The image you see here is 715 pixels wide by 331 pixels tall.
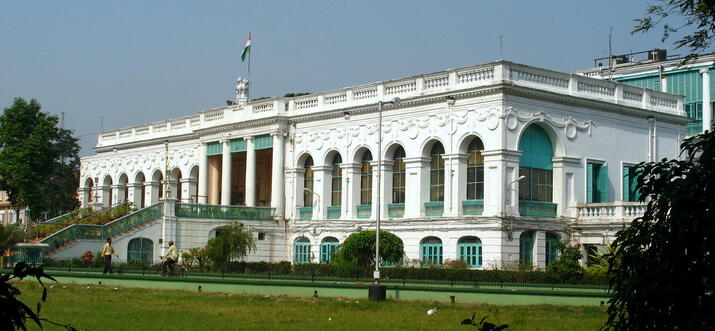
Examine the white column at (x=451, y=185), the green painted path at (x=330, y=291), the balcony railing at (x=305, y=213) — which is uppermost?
the white column at (x=451, y=185)

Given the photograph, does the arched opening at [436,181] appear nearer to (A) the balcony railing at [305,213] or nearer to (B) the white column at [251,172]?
(A) the balcony railing at [305,213]

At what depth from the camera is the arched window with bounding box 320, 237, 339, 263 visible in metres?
54.9

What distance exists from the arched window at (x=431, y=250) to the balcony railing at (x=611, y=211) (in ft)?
23.2

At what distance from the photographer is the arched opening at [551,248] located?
157 ft

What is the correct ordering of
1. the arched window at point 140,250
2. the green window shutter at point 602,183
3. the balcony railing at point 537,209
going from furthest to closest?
the arched window at point 140,250
the green window shutter at point 602,183
the balcony railing at point 537,209

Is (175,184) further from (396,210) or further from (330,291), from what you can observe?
(330,291)

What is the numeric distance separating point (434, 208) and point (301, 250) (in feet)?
34.7

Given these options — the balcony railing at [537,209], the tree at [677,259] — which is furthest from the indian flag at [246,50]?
the tree at [677,259]

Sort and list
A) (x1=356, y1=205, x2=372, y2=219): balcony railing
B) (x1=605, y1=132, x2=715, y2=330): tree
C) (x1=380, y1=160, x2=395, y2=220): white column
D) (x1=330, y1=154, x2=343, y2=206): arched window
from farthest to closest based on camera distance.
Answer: (x1=330, y1=154, x2=343, y2=206): arched window < (x1=356, y1=205, x2=372, y2=219): balcony railing < (x1=380, y1=160, x2=395, y2=220): white column < (x1=605, y1=132, x2=715, y2=330): tree

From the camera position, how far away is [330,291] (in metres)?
30.9

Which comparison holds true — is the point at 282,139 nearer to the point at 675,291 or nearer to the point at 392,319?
the point at 392,319

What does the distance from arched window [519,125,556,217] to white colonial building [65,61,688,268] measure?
8 cm

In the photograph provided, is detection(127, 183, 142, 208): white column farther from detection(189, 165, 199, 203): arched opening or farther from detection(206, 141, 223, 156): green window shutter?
detection(206, 141, 223, 156): green window shutter

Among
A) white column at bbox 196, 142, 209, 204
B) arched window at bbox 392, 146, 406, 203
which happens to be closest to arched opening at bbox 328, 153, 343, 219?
arched window at bbox 392, 146, 406, 203
